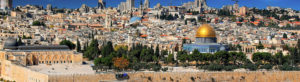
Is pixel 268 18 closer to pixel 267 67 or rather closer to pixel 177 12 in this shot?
pixel 177 12

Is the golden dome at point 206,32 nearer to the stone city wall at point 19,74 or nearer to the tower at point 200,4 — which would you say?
the stone city wall at point 19,74

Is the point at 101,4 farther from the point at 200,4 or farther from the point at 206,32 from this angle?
the point at 206,32

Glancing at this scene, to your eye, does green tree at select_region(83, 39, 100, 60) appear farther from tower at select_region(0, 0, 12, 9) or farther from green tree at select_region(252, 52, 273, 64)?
tower at select_region(0, 0, 12, 9)

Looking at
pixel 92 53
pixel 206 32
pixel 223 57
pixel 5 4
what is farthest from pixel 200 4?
pixel 223 57

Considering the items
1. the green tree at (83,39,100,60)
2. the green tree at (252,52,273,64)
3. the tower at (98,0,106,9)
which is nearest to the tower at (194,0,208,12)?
the tower at (98,0,106,9)

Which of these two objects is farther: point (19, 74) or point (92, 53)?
point (92, 53)

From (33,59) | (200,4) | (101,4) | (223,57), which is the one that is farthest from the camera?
(101,4)

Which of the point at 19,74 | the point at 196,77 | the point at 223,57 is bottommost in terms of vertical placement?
the point at 196,77

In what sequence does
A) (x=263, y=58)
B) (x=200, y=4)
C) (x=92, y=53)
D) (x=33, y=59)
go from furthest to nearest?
1. (x=200, y=4)
2. (x=92, y=53)
3. (x=263, y=58)
4. (x=33, y=59)
